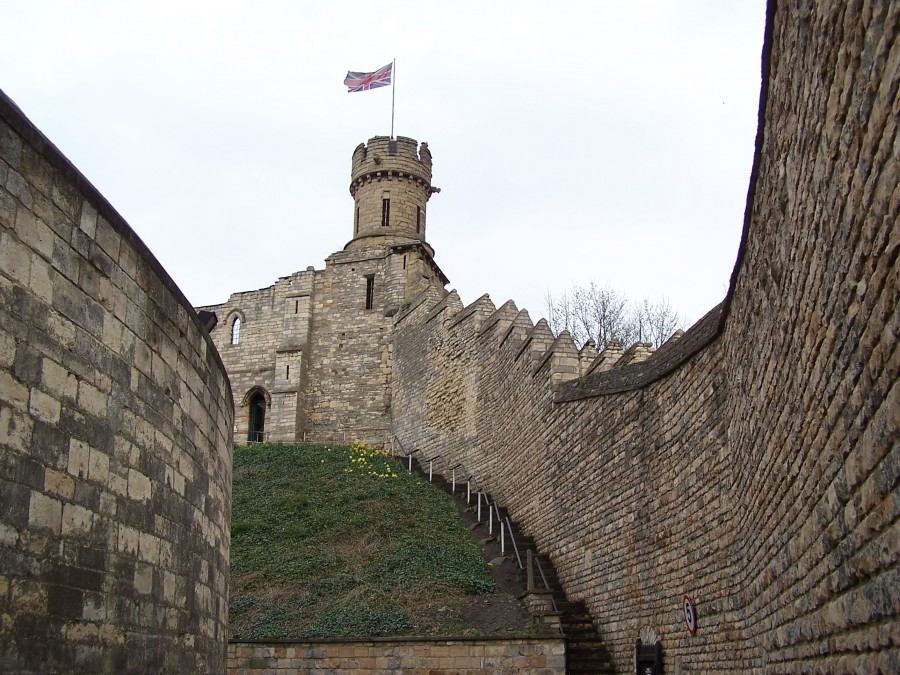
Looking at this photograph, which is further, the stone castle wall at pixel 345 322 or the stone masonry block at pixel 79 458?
the stone castle wall at pixel 345 322

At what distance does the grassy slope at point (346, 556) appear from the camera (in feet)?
48.8

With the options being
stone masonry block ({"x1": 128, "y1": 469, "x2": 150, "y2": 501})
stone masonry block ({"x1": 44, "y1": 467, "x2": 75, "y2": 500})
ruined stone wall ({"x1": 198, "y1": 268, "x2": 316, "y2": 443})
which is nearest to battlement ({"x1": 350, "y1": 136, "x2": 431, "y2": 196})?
ruined stone wall ({"x1": 198, "y1": 268, "x2": 316, "y2": 443})

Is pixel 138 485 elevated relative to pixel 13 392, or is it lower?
lower

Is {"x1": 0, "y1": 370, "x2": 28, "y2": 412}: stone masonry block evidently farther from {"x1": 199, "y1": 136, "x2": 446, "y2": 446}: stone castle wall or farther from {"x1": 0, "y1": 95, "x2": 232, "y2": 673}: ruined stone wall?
{"x1": 199, "y1": 136, "x2": 446, "y2": 446}: stone castle wall

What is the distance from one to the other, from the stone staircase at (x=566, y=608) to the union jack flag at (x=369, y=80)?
22108 mm

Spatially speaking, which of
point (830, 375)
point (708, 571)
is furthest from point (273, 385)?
point (830, 375)

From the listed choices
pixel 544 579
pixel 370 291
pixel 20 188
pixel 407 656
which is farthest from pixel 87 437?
pixel 370 291

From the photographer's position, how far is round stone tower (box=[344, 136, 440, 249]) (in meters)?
38.1

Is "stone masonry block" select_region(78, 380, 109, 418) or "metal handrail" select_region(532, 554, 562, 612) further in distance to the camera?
"metal handrail" select_region(532, 554, 562, 612)

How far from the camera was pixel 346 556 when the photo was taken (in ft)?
57.9

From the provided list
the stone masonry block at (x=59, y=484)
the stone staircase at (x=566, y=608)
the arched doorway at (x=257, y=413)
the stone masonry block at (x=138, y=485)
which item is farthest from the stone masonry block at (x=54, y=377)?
the arched doorway at (x=257, y=413)

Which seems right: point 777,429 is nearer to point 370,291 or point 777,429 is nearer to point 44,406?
point 44,406

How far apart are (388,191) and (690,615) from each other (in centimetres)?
2948

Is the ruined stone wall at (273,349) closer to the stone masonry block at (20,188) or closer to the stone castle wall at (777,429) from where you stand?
the stone castle wall at (777,429)
